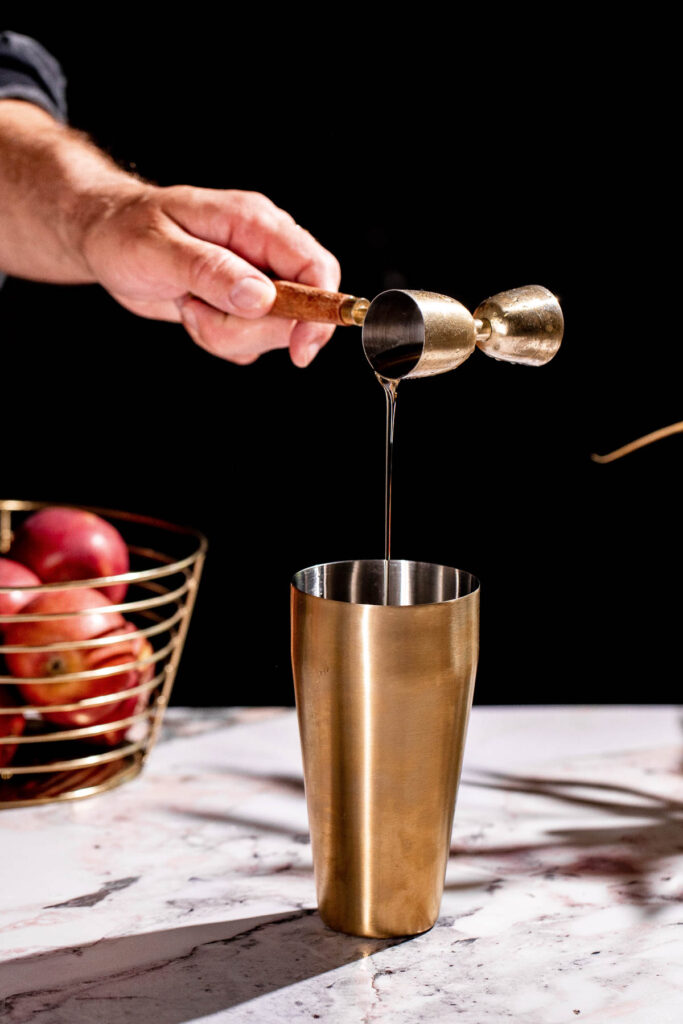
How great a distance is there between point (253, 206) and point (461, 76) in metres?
0.46

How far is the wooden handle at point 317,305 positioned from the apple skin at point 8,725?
39 centimetres

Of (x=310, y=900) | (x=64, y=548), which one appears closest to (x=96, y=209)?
(x=64, y=548)

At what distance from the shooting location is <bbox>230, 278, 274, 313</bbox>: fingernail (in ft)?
2.85

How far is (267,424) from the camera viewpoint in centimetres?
141

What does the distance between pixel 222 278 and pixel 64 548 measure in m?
0.30

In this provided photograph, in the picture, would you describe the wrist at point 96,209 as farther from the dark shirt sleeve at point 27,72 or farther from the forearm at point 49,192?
the dark shirt sleeve at point 27,72

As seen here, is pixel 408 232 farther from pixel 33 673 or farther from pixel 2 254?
pixel 33 673

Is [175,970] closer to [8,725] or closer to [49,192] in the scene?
[8,725]

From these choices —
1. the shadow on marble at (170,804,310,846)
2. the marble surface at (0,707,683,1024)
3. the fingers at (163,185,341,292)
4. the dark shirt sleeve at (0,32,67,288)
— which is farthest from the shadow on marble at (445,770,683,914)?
the dark shirt sleeve at (0,32,67,288)

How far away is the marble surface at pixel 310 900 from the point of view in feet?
2.00

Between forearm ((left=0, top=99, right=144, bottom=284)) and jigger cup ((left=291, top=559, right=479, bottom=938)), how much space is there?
1.76 ft

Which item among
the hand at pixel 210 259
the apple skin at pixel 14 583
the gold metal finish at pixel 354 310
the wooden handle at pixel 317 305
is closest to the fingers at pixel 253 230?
the hand at pixel 210 259

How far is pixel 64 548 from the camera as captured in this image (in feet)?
3.27

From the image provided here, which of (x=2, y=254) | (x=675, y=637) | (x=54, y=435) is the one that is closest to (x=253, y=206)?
(x=2, y=254)
